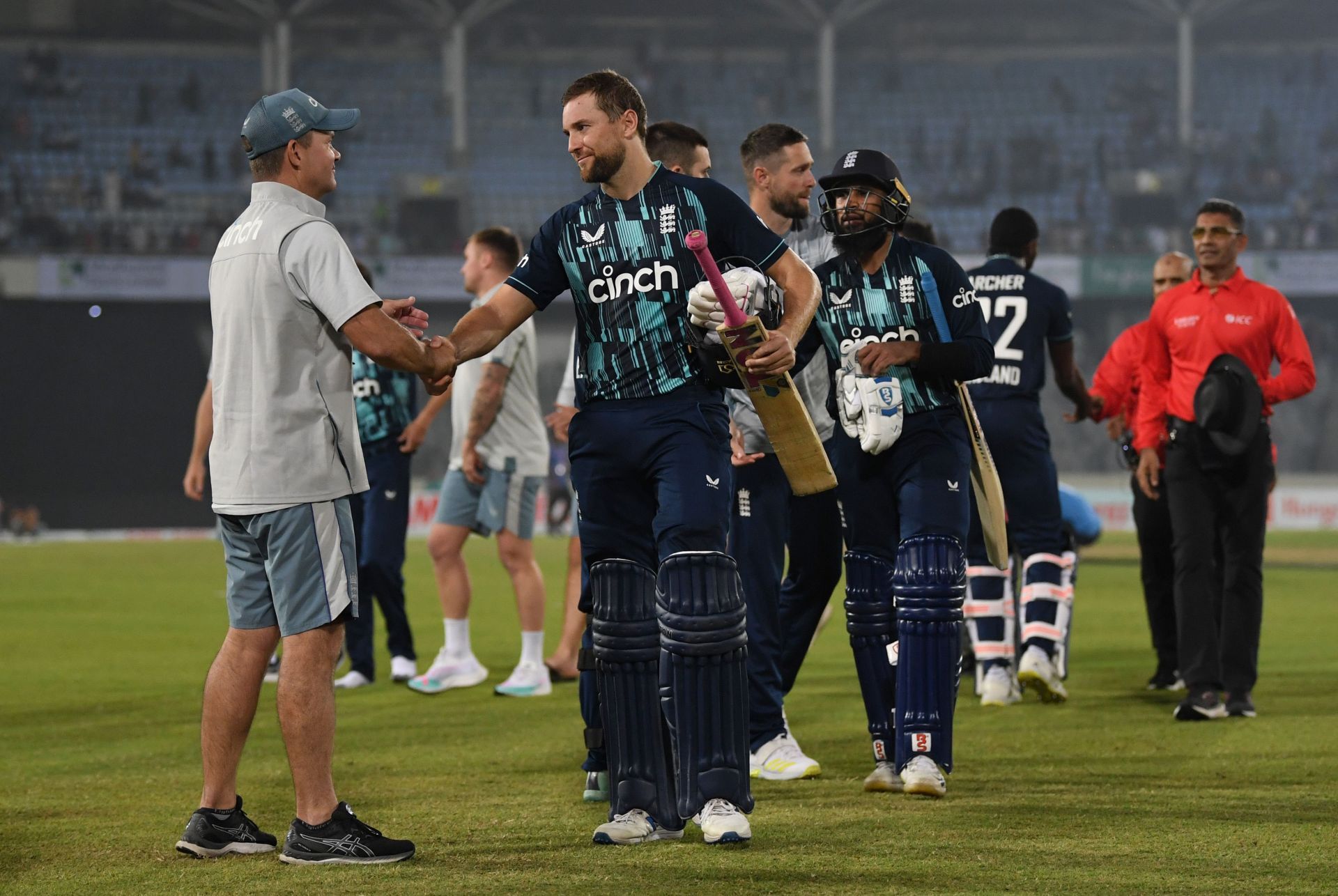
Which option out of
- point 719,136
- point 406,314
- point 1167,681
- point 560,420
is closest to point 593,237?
point 406,314

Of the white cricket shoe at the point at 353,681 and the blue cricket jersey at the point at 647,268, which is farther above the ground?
the blue cricket jersey at the point at 647,268

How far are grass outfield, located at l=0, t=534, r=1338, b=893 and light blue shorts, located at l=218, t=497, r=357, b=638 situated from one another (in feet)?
2.18

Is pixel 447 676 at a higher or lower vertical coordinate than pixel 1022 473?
lower

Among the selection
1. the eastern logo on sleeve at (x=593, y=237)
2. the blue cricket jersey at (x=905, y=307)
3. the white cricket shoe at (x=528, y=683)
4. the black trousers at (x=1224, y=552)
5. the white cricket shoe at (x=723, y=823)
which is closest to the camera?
the white cricket shoe at (x=723, y=823)

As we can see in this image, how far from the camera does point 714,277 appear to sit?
4.02 metres

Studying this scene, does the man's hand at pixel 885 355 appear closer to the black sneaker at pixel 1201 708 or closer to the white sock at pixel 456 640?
the black sneaker at pixel 1201 708

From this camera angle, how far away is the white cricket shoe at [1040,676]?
7.25 meters

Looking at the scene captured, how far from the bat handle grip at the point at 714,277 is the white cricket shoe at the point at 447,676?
463 centimetres

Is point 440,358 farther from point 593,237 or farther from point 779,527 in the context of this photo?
point 779,527

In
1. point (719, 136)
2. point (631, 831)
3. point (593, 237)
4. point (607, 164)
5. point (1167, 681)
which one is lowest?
point (1167, 681)

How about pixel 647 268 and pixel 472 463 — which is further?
pixel 472 463

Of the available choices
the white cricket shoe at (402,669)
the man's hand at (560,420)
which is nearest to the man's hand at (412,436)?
the man's hand at (560,420)

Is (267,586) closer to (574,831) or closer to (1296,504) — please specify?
(574,831)

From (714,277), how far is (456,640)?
4757mm
